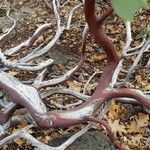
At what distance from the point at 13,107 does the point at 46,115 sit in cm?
28

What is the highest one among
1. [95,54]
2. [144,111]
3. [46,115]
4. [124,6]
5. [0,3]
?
[124,6]

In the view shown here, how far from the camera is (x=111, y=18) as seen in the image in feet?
12.9

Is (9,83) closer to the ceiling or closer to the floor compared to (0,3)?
closer to the floor

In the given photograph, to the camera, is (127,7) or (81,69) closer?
(127,7)

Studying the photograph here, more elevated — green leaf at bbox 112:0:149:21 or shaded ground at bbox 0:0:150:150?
green leaf at bbox 112:0:149:21

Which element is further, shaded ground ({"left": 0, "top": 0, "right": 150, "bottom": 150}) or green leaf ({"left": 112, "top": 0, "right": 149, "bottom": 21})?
shaded ground ({"left": 0, "top": 0, "right": 150, "bottom": 150})

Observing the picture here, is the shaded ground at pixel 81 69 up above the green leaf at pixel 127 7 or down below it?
below

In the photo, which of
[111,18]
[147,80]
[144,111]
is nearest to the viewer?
[144,111]

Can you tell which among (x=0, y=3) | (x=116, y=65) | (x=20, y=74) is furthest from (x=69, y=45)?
(x=116, y=65)

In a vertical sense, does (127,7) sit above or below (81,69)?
above

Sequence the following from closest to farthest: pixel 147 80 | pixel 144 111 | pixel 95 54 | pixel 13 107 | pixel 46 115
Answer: pixel 46 115 < pixel 13 107 < pixel 144 111 < pixel 147 80 < pixel 95 54

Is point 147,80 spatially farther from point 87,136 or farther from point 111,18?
point 111,18

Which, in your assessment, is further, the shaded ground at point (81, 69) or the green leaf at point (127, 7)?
the shaded ground at point (81, 69)

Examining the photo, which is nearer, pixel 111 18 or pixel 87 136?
pixel 87 136
